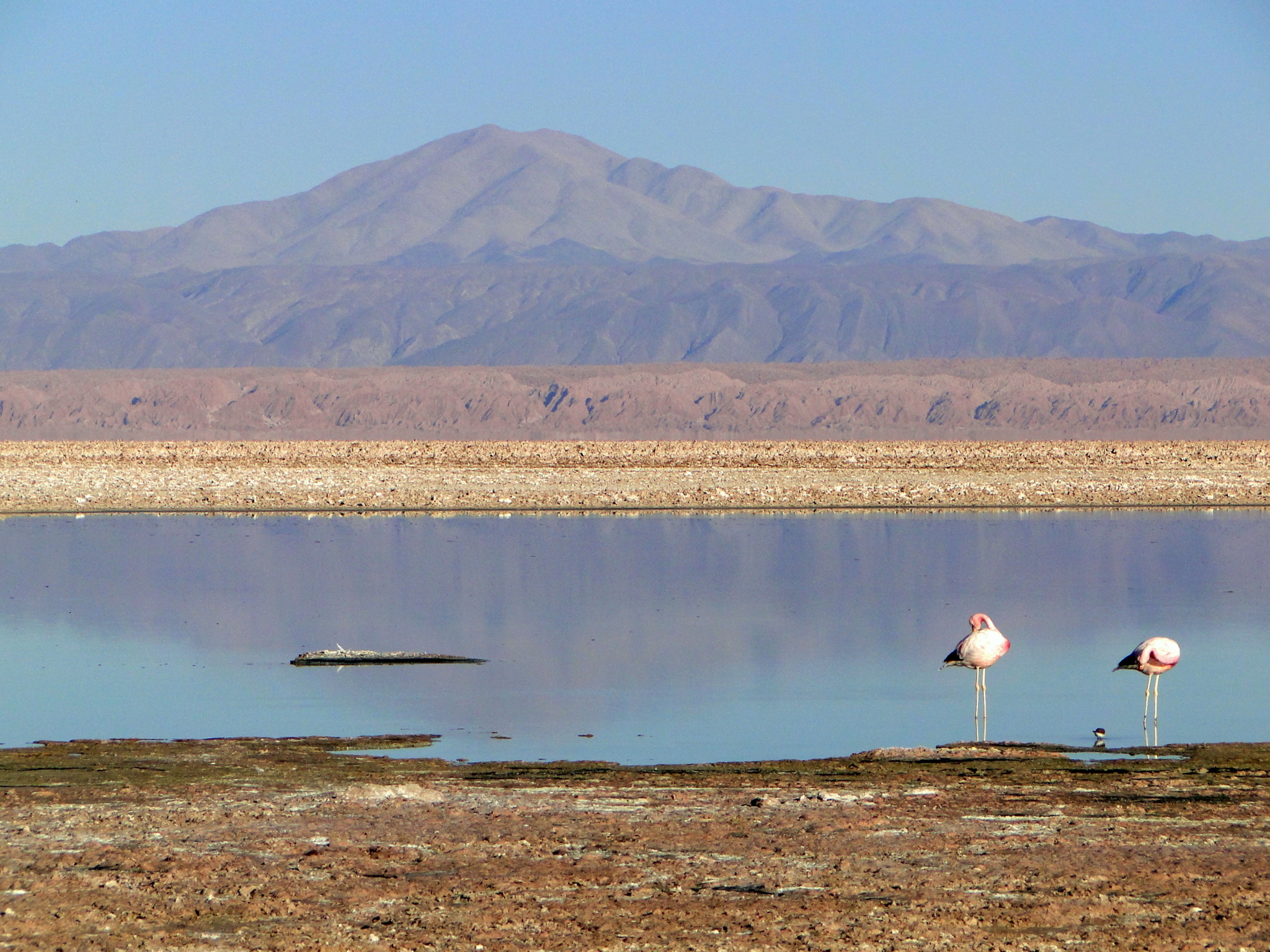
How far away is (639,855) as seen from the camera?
8016mm

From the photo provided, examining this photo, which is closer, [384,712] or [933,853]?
[933,853]

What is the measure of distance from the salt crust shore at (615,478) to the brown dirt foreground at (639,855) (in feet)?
90.2

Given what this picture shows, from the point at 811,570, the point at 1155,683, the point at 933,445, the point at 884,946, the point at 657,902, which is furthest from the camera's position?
the point at 933,445

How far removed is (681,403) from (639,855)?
102150 millimetres

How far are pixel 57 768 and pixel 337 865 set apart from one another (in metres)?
3.46

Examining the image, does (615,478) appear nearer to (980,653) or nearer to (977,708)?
(980,653)

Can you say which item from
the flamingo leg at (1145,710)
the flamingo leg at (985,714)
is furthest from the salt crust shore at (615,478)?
the flamingo leg at (1145,710)

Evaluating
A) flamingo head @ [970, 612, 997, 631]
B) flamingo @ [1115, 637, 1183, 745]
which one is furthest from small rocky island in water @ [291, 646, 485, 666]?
flamingo @ [1115, 637, 1183, 745]

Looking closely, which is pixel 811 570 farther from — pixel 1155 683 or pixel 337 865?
pixel 337 865

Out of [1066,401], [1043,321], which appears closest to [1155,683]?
[1066,401]

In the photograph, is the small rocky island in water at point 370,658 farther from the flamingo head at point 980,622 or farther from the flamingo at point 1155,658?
the flamingo at point 1155,658

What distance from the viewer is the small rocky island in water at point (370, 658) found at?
632 inches

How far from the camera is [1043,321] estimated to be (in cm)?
17975

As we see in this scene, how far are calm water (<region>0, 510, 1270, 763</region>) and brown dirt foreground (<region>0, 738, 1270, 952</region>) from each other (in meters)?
1.92
